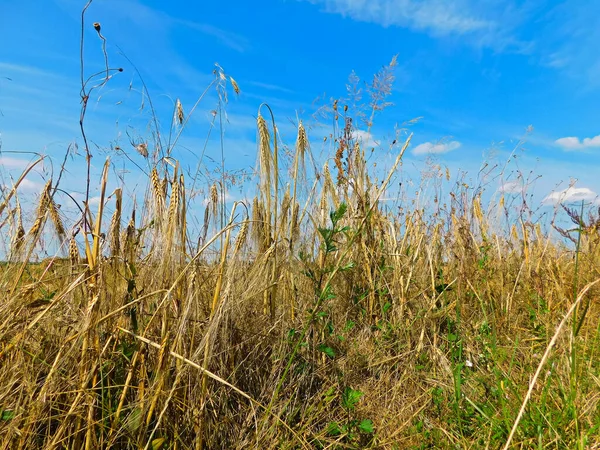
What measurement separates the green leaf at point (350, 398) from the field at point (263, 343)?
0.05 feet

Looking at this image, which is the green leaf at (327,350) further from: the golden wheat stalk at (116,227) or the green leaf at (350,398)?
the golden wheat stalk at (116,227)

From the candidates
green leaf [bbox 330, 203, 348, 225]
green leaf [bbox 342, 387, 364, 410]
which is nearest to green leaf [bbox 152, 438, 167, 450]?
green leaf [bbox 342, 387, 364, 410]

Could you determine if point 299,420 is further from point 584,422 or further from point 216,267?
point 584,422

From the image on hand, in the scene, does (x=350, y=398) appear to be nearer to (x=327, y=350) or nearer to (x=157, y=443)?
(x=327, y=350)

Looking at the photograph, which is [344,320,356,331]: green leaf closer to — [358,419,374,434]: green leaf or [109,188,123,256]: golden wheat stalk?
Answer: [358,419,374,434]: green leaf

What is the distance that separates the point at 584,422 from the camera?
1.73 meters

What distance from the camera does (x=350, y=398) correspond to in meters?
2.00

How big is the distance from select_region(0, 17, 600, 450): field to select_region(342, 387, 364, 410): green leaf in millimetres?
17

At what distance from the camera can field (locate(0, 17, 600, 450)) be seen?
156 centimetres

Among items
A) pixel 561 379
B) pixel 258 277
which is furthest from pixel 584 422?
pixel 258 277

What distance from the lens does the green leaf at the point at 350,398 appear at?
1963 mm

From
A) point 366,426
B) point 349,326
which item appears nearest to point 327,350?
point 366,426

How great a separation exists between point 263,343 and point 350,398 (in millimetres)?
442

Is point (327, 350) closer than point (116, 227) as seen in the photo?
No
